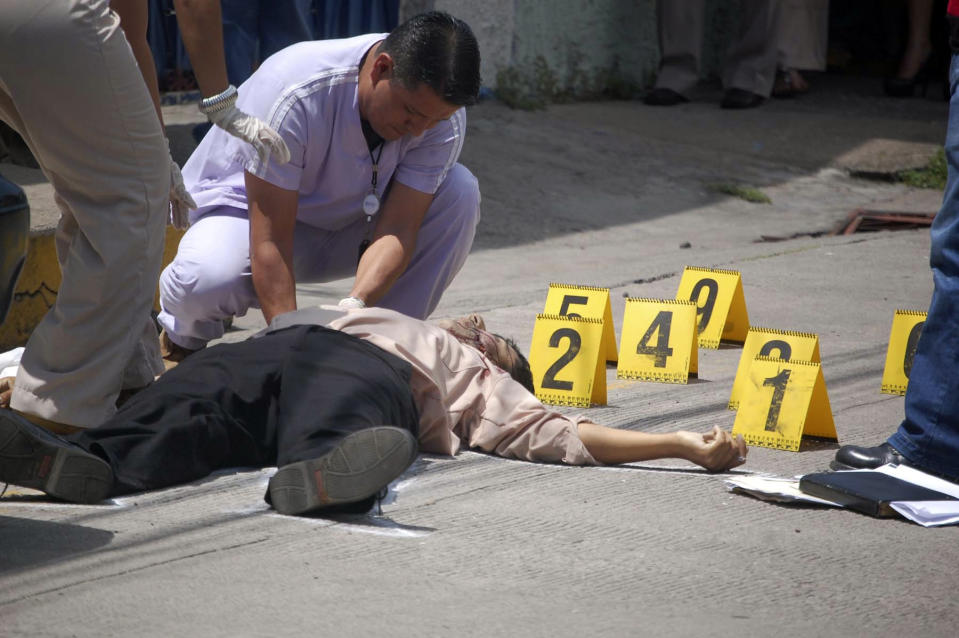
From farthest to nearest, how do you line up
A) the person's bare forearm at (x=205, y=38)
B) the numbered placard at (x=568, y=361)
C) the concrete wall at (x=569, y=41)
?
the concrete wall at (x=569, y=41) < the numbered placard at (x=568, y=361) < the person's bare forearm at (x=205, y=38)

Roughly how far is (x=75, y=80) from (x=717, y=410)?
74.0 inches

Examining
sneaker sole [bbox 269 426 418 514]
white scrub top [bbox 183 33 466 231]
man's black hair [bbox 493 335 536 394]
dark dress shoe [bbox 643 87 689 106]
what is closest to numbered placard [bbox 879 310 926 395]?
man's black hair [bbox 493 335 536 394]

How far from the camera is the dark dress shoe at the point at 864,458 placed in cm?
291

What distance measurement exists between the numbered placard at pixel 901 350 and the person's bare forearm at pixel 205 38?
6.47 feet

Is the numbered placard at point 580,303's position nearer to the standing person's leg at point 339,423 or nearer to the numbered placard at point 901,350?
the numbered placard at point 901,350

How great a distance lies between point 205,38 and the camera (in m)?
3.17

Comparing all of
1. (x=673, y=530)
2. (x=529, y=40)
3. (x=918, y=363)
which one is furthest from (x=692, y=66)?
(x=673, y=530)

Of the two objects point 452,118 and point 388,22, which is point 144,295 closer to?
point 452,118

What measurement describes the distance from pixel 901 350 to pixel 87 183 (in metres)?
2.29

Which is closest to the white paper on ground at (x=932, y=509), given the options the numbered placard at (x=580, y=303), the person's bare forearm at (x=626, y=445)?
the person's bare forearm at (x=626, y=445)

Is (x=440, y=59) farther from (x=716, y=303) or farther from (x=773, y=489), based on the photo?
(x=716, y=303)

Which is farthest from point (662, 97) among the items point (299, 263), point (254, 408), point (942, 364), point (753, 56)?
point (254, 408)

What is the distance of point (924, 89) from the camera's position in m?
9.63

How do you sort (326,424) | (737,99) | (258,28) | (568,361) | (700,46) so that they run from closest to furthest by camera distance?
1. (326,424)
2. (568,361)
3. (258,28)
4. (737,99)
5. (700,46)
